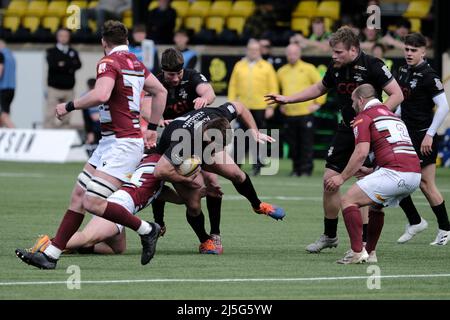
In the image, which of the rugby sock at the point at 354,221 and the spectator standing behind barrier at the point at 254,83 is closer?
the rugby sock at the point at 354,221

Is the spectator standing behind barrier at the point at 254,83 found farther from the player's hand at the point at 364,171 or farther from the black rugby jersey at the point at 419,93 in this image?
the player's hand at the point at 364,171

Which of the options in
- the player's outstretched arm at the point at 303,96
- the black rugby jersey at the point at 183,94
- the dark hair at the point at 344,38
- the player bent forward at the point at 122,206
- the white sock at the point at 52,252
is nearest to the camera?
the white sock at the point at 52,252

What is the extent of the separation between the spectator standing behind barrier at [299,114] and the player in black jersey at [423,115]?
9.34m

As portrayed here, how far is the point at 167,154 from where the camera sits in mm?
12273

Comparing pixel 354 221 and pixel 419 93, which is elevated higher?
pixel 419 93

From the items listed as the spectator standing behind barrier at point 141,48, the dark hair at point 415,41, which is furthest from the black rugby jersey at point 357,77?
the spectator standing behind barrier at point 141,48

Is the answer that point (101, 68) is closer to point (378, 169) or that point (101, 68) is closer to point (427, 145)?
point (378, 169)

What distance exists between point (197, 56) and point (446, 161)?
19.0 ft

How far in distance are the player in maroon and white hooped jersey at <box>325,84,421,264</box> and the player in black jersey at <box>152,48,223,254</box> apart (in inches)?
61.9

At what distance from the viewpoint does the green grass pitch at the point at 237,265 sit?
9914 mm

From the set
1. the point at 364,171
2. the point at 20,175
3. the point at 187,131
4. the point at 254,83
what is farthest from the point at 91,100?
the point at 254,83

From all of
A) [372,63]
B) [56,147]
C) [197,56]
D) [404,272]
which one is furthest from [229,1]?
[404,272]

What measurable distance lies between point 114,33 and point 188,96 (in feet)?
6.14

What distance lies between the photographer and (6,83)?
1094 inches
